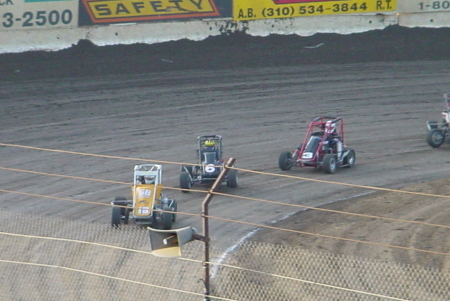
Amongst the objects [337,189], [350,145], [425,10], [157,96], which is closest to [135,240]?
[337,189]

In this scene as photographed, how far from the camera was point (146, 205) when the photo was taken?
12.1 metres

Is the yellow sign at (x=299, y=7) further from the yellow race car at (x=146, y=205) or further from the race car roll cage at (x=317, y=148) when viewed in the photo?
the yellow race car at (x=146, y=205)

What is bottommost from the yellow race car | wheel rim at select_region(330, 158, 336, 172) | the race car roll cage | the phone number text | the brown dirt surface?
the brown dirt surface

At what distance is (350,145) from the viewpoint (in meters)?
17.1

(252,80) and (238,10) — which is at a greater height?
(238,10)

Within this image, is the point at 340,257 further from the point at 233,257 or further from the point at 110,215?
the point at 110,215

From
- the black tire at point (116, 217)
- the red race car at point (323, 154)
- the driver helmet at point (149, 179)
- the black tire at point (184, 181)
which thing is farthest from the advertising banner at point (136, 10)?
the black tire at point (116, 217)

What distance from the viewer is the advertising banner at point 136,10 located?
22547 millimetres

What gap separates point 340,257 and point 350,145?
7.24 m

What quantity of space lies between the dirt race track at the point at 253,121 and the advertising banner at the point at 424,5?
63 centimetres

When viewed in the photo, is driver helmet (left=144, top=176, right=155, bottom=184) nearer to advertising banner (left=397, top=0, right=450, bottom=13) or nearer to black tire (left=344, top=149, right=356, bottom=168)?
black tire (left=344, top=149, right=356, bottom=168)

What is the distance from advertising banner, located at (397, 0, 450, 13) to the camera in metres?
22.6

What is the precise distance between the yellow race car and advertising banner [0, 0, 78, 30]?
10993mm

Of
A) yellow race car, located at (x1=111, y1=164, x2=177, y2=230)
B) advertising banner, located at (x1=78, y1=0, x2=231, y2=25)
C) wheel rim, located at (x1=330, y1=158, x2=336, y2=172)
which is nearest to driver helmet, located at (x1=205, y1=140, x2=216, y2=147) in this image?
yellow race car, located at (x1=111, y1=164, x2=177, y2=230)
